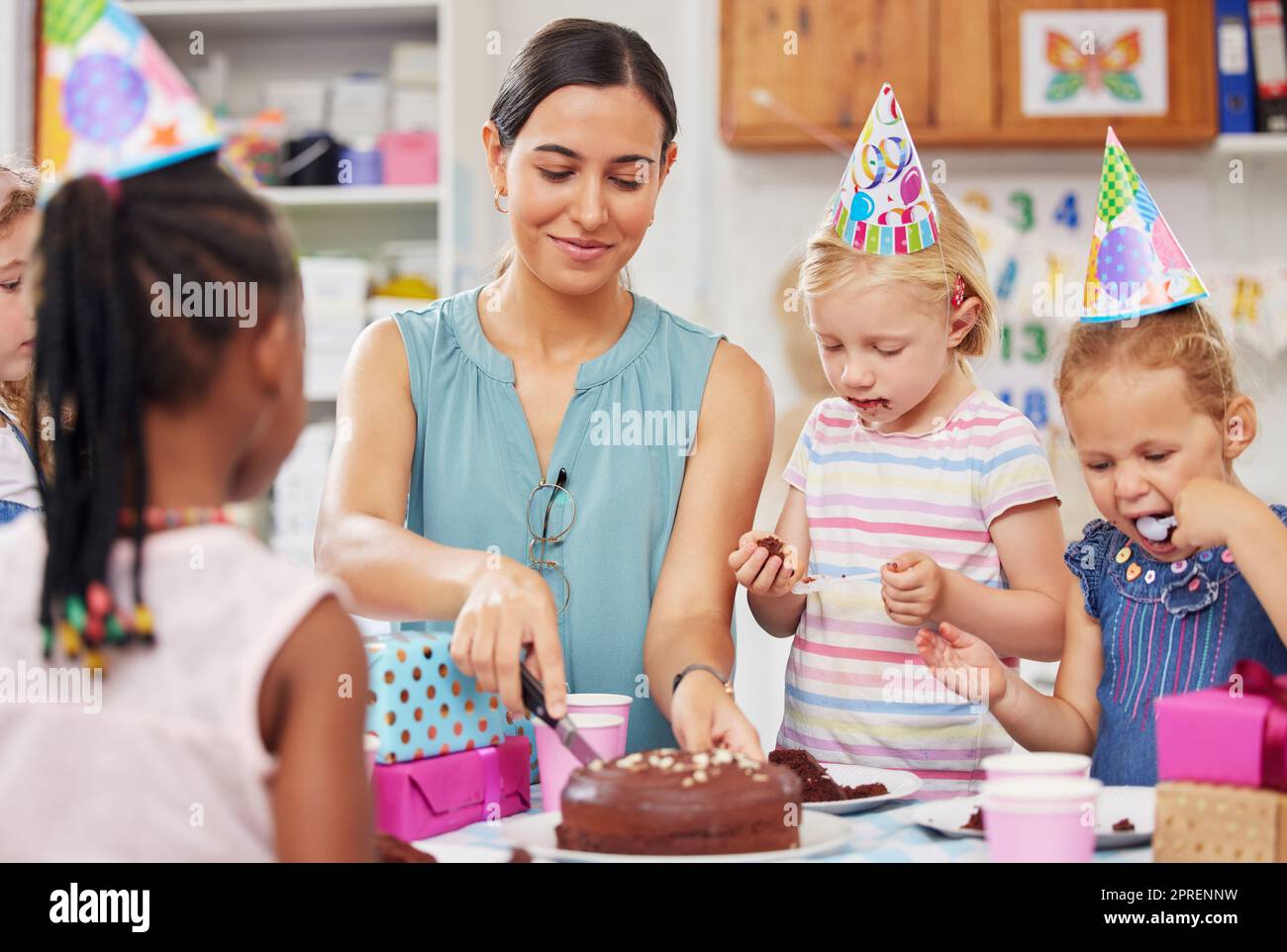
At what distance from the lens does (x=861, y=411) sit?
5.53 ft

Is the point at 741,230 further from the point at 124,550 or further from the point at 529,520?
the point at 124,550

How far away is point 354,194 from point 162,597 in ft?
9.05

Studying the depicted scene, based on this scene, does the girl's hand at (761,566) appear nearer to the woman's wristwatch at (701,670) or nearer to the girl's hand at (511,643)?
the woman's wristwatch at (701,670)

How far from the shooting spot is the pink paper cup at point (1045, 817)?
0.91 meters

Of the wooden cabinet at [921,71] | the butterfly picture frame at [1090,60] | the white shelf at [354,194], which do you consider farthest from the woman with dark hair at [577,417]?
the butterfly picture frame at [1090,60]

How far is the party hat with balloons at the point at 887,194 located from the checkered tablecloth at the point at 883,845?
77 centimetres

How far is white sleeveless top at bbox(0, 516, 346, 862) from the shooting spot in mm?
724

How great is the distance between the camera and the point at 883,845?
1056 millimetres

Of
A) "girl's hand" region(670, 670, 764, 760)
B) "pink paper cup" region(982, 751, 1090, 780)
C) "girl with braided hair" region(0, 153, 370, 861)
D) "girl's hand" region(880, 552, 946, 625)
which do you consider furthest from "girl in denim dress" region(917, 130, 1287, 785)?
"girl with braided hair" region(0, 153, 370, 861)

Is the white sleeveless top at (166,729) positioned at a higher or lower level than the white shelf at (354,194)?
lower

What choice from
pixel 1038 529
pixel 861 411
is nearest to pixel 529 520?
pixel 861 411

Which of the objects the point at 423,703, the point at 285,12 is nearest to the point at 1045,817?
the point at 423,703
